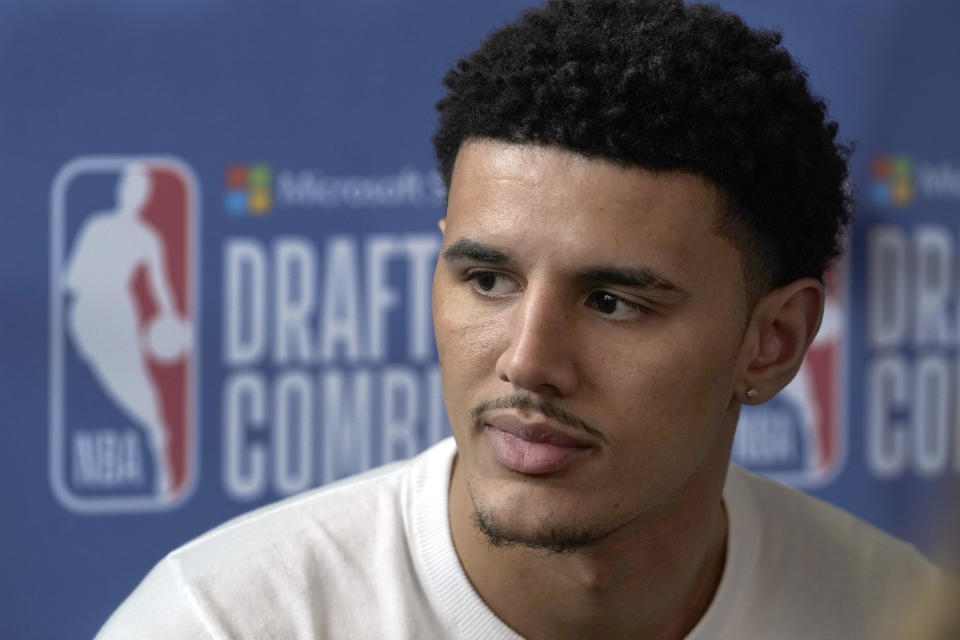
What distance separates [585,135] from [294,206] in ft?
4.98

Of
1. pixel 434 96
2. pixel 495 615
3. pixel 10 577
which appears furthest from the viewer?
pixel 434 96

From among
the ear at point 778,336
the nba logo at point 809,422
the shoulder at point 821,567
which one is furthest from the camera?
the nba logo at point 809,422

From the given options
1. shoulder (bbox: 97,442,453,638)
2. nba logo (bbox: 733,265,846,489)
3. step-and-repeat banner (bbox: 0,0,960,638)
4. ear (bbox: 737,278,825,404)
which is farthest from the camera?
nba logo (bbox: 733,265,846,489)

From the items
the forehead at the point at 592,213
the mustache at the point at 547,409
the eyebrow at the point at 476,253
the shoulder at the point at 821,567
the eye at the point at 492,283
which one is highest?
the forehead at the point at 592,213

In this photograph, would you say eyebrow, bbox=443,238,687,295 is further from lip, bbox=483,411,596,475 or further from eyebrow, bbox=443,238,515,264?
lip, bbox=483,411,596,475

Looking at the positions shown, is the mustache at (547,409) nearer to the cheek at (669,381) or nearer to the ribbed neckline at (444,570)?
the cheek at (669,381)

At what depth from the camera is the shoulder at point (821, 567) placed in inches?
75.1

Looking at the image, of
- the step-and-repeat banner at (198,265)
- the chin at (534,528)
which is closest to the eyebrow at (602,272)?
the chin at (534,528)

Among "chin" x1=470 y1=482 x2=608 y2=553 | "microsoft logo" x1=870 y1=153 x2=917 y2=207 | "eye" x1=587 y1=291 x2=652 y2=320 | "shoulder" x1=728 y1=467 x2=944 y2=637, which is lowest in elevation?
"shoulder" x1=728 y1=467 x2=944 y2=637

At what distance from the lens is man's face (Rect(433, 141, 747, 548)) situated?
1.53 metres

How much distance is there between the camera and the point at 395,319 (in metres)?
3.00

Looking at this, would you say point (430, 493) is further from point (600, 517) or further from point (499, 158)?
point (499, 158)

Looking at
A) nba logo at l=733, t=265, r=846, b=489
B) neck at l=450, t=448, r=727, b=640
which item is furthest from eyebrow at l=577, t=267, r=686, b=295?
nba logo at l=733, t=265, r=846, b=489

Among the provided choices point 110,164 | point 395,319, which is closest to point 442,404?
point 395,319
